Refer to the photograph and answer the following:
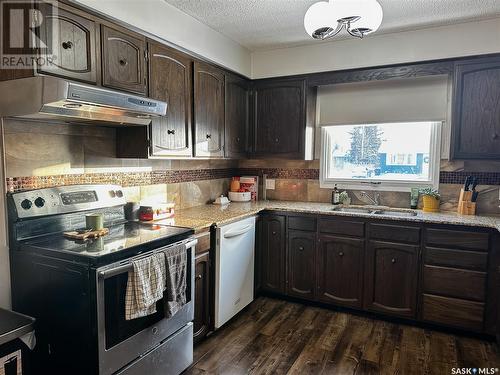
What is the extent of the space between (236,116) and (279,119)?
43 cm

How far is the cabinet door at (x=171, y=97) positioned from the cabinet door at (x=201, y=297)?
81cm

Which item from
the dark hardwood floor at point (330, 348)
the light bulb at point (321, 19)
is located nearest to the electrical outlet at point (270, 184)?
the dark hardwood floor at point (330, 348)

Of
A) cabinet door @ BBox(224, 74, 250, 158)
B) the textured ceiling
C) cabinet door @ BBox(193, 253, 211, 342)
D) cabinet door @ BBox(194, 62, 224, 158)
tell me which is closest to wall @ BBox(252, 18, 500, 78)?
the textured ceiling

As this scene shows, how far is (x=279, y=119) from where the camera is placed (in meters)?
3.49

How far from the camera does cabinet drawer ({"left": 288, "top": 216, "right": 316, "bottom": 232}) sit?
3.06 m

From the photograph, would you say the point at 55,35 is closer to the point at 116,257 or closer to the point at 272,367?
the point at 116,257

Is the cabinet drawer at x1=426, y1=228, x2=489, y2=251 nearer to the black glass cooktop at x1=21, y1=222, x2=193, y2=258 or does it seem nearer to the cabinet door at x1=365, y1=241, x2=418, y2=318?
the cabinet door at x1=365, y1=241, x2=418, y2=318

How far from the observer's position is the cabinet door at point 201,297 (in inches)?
94.0

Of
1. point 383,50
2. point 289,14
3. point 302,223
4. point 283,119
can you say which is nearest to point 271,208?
point 302,223

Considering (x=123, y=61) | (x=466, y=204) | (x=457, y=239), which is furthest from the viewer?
(x=466, y=204)

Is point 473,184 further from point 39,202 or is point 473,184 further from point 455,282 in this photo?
point 39,202

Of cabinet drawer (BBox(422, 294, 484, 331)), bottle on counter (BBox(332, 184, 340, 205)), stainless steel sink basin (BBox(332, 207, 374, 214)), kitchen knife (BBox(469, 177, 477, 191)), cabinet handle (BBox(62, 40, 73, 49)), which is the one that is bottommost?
cabinet drawer (BBox(422, 294, 484, 331))
